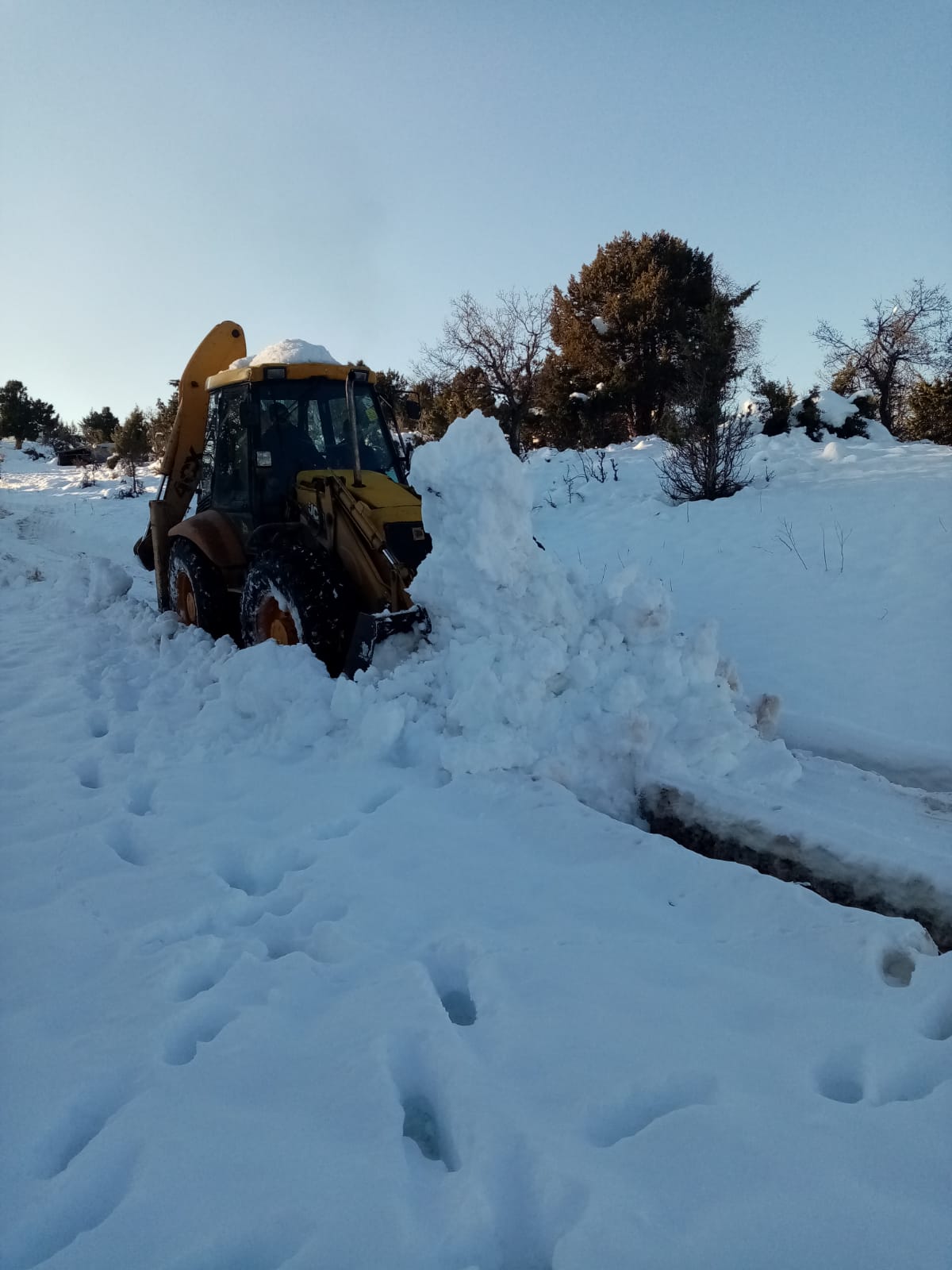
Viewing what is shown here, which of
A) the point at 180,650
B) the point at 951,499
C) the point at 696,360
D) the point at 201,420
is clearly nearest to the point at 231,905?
the point at 180,650

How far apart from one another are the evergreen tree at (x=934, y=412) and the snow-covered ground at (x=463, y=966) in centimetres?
1344

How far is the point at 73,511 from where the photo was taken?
18.8m

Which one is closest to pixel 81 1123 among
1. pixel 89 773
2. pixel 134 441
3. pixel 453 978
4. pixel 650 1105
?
pixel 453 978

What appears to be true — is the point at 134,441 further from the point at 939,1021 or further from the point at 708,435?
the point at 939,1021

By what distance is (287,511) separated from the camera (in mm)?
5918

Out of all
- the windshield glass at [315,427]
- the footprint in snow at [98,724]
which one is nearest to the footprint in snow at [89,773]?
the footprint in snow at [98,724]

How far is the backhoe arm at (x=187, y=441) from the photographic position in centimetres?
711

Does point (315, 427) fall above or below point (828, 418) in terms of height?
below

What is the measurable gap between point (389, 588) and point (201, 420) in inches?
143

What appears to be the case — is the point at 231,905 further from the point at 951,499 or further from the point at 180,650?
the point at 951,499

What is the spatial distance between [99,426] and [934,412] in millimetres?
40372

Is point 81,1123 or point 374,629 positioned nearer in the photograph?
point 81,1123

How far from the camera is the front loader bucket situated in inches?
175

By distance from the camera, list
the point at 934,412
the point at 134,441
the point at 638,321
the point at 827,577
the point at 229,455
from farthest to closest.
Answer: the point at 134,441 < the point at 638,321 < the point at 934,412 < the point at 827,577 < the point at 229,455
